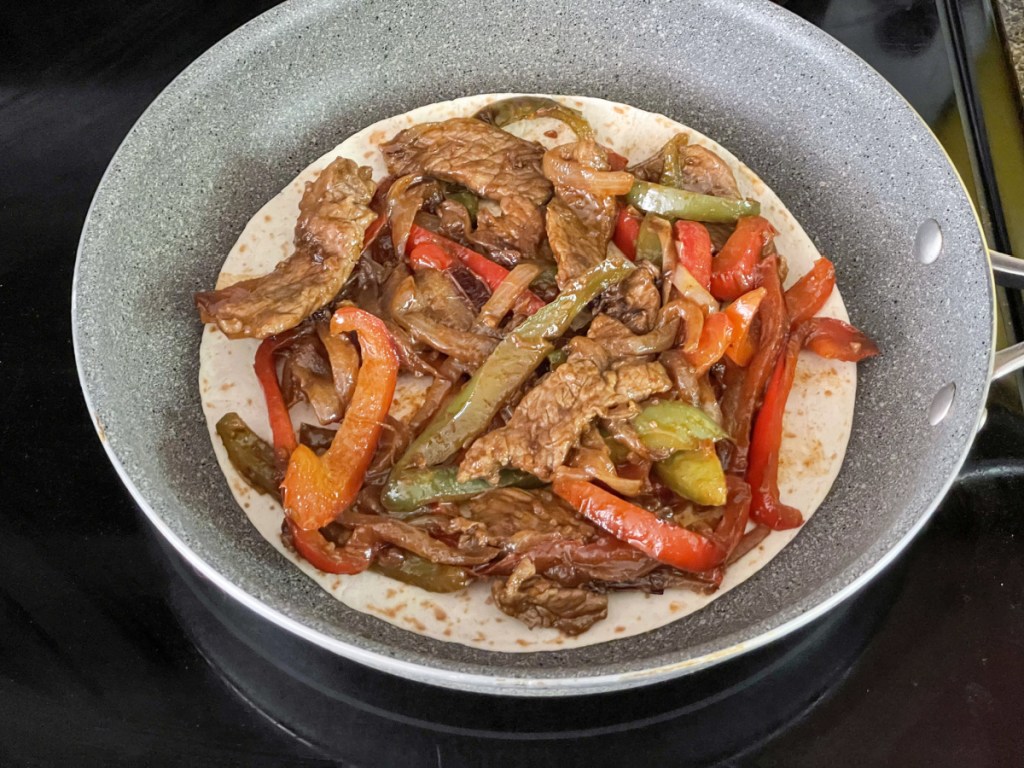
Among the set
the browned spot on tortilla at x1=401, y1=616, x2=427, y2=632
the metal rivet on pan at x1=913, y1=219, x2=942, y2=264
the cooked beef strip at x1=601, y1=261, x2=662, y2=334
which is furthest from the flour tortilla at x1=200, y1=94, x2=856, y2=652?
the cooked beef strip at x1=601, y1=261, x2=662, y2=334

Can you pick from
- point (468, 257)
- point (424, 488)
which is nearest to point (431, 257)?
point (468, 257)

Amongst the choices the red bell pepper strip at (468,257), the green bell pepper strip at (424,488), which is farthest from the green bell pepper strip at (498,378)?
the red bell pepper strip at (468,257)

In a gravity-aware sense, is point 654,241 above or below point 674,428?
above

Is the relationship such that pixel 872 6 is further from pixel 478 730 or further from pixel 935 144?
pixel 478 730

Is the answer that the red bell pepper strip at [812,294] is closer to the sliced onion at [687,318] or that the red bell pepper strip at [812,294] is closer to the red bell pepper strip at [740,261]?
the red bell pepper strip at [740,261]

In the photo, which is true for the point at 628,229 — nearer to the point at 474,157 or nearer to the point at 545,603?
the point at 474,157

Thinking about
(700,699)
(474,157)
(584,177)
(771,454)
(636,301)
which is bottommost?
(700,699)

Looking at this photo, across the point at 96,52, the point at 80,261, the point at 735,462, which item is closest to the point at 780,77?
the point at 735,462
